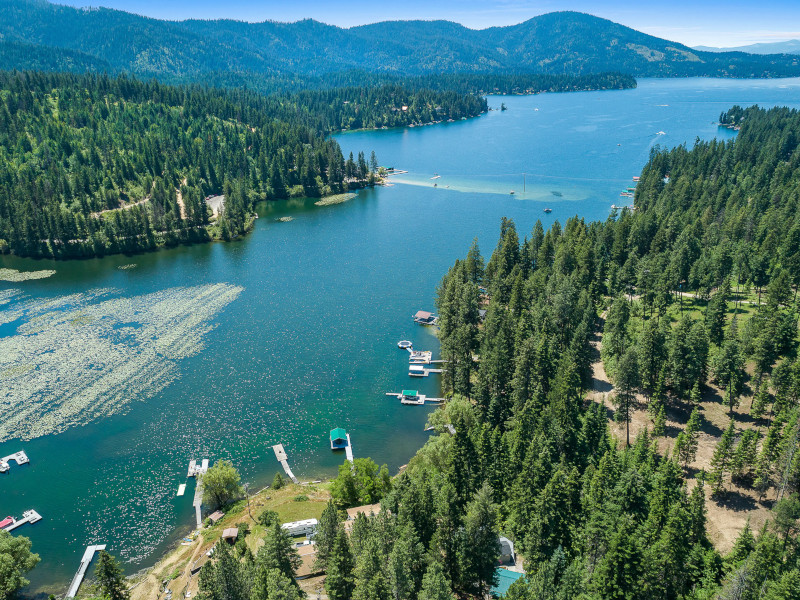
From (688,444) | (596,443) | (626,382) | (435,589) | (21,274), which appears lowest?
(596,443)

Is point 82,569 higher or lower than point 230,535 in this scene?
lower

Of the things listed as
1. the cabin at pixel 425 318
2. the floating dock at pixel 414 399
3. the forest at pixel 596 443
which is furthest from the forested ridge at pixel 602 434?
the cabin at pixel 425 318

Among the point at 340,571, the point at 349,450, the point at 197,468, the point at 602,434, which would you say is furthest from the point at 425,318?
the point at 340,571

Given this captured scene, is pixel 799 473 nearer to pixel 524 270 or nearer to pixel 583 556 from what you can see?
pixel 583 556

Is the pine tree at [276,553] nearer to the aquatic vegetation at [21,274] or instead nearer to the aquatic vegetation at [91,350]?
the aquatic vegetation at [91,350]

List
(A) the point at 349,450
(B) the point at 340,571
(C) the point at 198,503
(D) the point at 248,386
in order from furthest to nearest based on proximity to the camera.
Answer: (D) the point at 248,386
(A) the point at 349,450
(C) the point at 198,503
(B) the point at 340,571

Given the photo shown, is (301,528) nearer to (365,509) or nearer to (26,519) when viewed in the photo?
(365,509)

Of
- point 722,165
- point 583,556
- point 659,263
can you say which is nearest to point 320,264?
point 659,263

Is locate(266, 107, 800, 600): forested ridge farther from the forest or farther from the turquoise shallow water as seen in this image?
the turquoise shallow water
